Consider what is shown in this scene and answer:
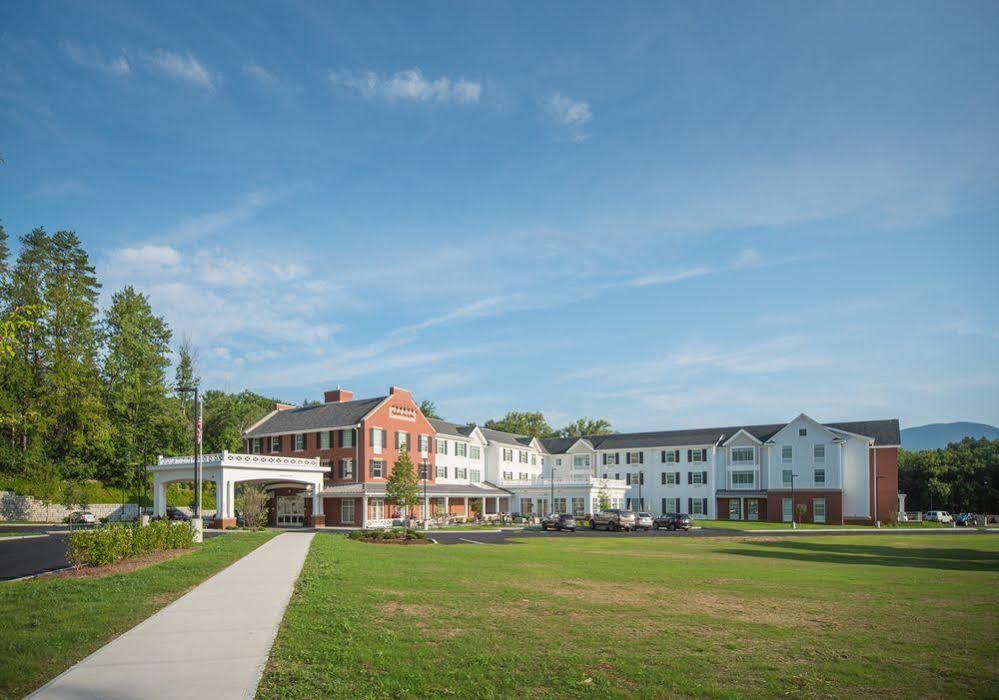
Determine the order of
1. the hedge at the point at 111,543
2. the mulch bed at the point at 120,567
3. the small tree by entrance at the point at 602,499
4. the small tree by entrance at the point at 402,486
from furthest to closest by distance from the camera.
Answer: the small tree by entrance at the point at 602,499 < the small tree by entrance at the point at 402,486 < the hedge at the point at 111,543 < the mulch bed at the point at 120,567

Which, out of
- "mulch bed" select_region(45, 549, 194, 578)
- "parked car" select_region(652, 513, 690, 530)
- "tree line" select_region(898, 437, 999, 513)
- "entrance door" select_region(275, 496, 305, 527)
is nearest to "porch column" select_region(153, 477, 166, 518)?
"entrance door" select_region(275, 496, 305, 527)

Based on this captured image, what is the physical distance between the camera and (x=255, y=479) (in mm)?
55719

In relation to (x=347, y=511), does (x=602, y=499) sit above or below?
below

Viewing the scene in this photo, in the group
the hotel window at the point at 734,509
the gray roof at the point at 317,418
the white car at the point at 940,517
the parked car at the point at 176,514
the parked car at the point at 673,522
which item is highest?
the gray roof at the point at 317,418

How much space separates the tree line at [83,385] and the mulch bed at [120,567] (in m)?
43.9

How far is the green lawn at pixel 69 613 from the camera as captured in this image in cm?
941

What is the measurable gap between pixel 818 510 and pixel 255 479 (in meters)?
54.6

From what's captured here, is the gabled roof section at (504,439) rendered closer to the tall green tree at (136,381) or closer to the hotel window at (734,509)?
the hotel window at (734,509)

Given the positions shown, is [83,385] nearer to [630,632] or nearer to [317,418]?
[317,418]

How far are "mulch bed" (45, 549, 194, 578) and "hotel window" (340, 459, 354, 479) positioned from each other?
124 feet

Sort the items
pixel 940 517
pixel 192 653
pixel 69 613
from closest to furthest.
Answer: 1. pixel 192 653
2. pixel 69 613
3. pixel 940 517

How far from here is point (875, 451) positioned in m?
74.0

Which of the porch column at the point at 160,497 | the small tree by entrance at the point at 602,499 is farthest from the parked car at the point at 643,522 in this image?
the porch column at the point at 160,497

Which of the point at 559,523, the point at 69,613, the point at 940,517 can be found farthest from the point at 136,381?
the point at 940,517
